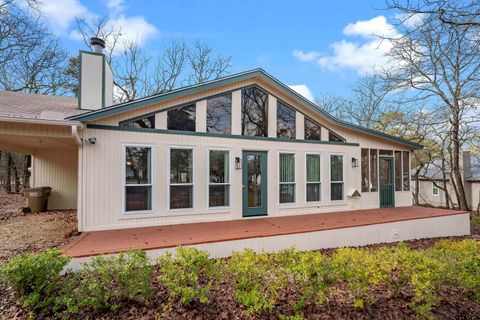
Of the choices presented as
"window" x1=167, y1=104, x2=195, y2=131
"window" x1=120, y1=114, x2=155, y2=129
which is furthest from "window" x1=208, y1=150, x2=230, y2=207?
"window" x1=120, y1=114, x2=155, y2=129

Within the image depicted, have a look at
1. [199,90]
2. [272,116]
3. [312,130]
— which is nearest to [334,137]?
[312,130]

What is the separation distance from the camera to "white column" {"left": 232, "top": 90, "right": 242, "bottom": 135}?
750cm

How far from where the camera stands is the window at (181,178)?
263 inches

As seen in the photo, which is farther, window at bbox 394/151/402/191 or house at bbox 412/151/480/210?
house at bbox 412/151/480/210

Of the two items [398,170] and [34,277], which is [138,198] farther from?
[398,170]

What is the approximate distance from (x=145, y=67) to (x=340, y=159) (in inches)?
582

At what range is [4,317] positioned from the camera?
9.78ft

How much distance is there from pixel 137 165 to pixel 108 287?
3676 mm

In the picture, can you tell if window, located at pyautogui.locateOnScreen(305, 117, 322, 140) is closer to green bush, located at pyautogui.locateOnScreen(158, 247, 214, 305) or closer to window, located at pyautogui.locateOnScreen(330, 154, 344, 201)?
window, located at pyautogui.locateOnScreen(330, 154, 344, 201)

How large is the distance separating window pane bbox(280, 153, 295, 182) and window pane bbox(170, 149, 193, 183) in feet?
9.75

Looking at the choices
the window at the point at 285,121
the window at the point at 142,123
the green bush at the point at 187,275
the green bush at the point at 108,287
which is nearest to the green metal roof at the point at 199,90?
the window at the point at 142,123

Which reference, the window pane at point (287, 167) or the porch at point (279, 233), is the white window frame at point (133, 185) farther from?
the window pane at point (287, 167)

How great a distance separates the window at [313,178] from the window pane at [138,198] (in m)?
5.04

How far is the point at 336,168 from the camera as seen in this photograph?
9.09 meters
